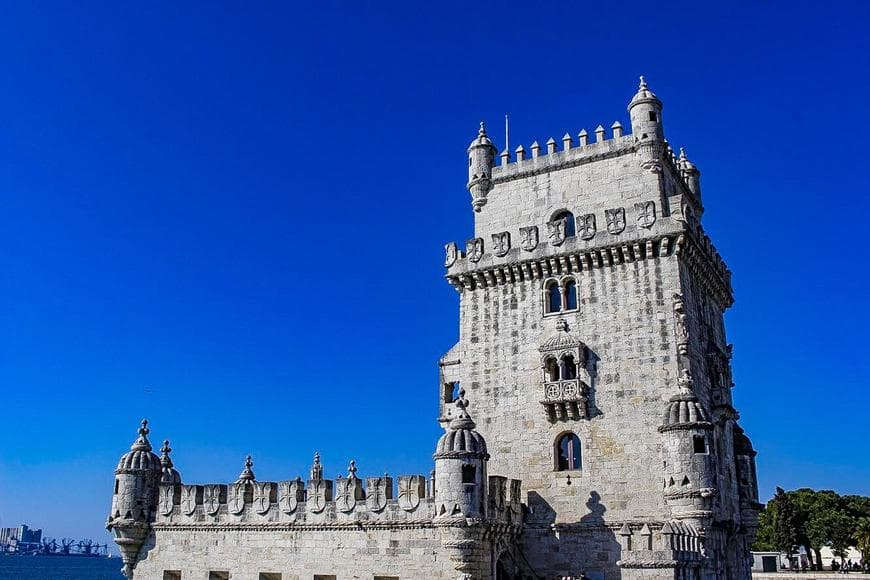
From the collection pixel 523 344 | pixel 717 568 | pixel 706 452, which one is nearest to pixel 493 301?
pixel 523 344

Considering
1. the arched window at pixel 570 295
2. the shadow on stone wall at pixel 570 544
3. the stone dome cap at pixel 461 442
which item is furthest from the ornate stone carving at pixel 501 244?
the shadow on stone wall at pixel 570 544

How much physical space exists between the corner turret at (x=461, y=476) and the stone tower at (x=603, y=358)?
1610mm

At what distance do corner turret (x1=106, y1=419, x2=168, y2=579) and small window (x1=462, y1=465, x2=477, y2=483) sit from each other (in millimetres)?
16870

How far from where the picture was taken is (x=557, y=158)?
38.2 meters

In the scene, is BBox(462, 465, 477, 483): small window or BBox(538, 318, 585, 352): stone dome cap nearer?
BBox(462, 465, 477, 483): small window

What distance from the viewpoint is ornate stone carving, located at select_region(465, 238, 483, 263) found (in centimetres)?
3784

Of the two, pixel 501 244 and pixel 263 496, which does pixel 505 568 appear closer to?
pixel 263 496

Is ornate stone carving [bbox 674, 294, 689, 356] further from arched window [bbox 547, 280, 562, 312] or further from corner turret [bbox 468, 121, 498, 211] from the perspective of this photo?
corner turret [bbox 468, 121, 498, 211]

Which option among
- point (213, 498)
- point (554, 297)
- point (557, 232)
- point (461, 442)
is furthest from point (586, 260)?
point (213, 498)

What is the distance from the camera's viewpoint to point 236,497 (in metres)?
35.8

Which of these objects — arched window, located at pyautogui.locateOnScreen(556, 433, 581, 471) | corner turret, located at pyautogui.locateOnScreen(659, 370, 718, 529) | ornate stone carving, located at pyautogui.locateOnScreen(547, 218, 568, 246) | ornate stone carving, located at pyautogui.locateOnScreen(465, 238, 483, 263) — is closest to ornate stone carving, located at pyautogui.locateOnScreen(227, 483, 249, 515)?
arched window, located at pyautogui.locateOnScreen(556, 433, 581, 471)

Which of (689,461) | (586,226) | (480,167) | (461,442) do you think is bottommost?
(689,461)

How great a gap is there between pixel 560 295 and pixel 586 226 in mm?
3281

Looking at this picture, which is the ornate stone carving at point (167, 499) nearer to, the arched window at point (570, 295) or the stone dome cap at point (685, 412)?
the arched window at point (570, 295)
